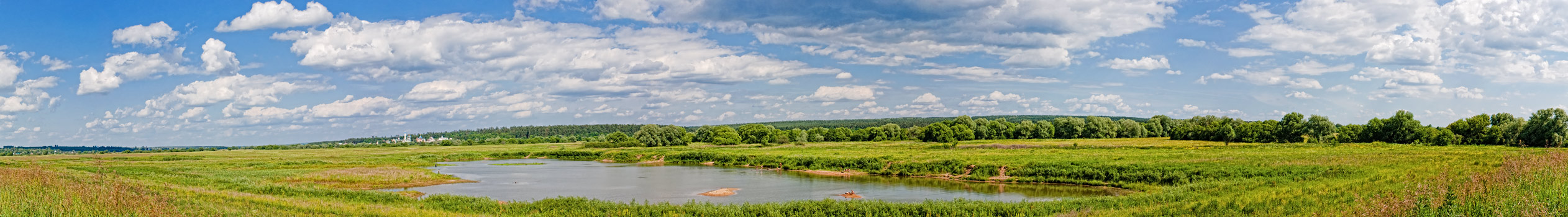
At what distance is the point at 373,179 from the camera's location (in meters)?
48.3

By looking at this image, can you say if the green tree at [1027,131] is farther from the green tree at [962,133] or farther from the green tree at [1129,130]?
the green tree at [1129,130]

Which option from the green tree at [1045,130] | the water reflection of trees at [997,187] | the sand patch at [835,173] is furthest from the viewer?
the green tree at [1045,130]

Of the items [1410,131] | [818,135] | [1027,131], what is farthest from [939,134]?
[1410,131]

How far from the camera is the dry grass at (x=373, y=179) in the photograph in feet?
147

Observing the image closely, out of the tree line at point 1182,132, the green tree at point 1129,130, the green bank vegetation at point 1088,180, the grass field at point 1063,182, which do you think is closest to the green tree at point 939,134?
the tree line at point 1182,132

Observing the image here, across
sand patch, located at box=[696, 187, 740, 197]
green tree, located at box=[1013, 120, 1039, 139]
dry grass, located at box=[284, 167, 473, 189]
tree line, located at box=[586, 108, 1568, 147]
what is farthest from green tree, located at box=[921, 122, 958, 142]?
sand patch, located at box=[696, 187, 740, 197]

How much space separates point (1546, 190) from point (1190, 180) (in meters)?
26.7

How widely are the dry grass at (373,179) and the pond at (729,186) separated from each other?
6.19ft

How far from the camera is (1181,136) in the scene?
115m

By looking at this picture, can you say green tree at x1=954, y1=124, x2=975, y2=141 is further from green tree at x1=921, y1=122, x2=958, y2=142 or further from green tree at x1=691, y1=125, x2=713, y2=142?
green tree at x1=691, y1=125, x2=713, y2=142

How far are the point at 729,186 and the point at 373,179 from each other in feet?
72.1

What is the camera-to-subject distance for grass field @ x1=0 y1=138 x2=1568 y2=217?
543 inches

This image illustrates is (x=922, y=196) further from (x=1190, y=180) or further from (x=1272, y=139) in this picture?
(x=1272, y=139)

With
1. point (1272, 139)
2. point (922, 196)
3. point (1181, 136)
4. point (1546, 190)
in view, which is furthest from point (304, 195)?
point (1181, 136)
